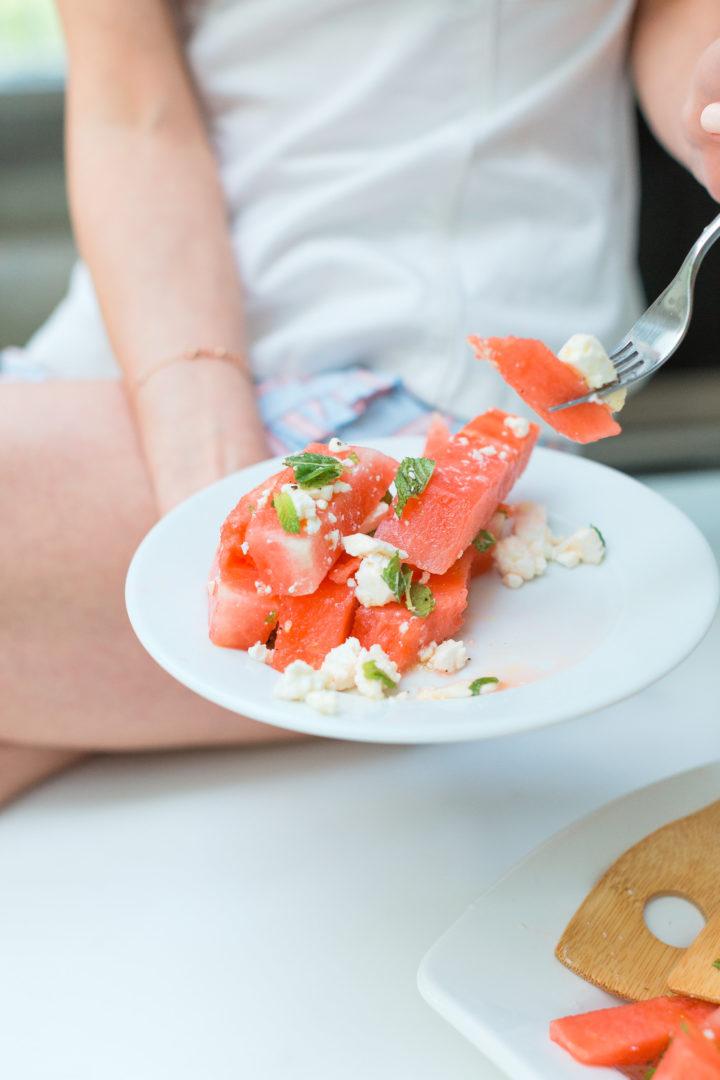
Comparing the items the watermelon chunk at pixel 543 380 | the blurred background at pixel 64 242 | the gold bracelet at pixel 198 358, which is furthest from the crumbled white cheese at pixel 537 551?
the blurred background at pixel 64 242

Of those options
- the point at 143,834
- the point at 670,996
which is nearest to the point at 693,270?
the point at 670,996

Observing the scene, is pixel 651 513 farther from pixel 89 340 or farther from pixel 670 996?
pixel 89 340

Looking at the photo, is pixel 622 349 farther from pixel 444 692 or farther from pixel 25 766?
pixel 25 766

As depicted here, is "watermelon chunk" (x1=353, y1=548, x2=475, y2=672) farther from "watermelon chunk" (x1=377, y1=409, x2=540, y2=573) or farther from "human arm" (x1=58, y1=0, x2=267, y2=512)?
"human arm" (x1=58, y1=0, x2=267, y2=512)

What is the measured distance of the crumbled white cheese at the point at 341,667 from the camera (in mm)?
827

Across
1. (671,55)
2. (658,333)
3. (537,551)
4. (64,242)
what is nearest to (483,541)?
(537,551)

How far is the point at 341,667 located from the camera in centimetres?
83

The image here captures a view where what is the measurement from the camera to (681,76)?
1358mm

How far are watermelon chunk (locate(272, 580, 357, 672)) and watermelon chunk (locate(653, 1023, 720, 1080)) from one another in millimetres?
411

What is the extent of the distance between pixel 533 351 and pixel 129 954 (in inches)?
31.0

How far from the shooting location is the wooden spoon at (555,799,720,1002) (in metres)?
0.89

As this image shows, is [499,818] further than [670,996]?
Yes

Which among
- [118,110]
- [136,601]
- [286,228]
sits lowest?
[136,601]

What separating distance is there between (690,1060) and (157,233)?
3.96 ft
